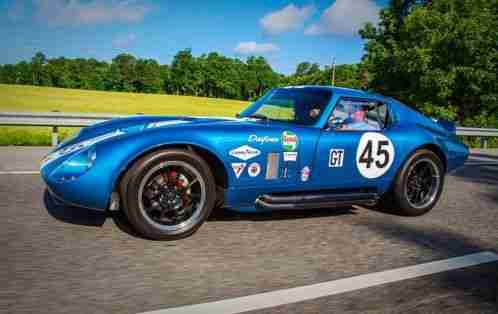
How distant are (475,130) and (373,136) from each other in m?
13.7

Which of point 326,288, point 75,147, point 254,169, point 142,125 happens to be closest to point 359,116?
point 254,169

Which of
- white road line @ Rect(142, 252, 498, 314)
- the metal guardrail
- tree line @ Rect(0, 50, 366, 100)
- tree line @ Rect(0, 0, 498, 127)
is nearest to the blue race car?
white road line @ Rect(142, 252, 498, 314)

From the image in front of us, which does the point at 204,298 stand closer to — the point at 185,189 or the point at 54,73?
the point at 185,189

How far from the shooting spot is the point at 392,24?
29.6 metres

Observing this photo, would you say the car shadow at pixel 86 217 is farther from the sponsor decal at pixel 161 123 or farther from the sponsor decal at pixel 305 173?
the sponsor decal at pixel 305 173

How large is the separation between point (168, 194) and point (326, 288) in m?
1.55

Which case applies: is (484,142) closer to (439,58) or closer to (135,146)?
(439,58)

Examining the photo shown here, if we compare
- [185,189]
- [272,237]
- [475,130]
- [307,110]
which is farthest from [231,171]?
[475,130]

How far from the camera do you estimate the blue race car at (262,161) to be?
3494 mm

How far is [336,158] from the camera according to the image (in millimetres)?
4410

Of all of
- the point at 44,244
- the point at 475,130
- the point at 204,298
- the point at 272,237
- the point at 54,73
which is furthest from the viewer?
the point at 54,73

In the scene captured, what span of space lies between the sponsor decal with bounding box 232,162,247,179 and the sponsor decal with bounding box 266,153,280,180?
0.25 meters

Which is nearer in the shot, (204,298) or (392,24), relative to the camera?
(204,298)

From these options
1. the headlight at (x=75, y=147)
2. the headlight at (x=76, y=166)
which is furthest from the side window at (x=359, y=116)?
the headlight at (x=76, y=166)
